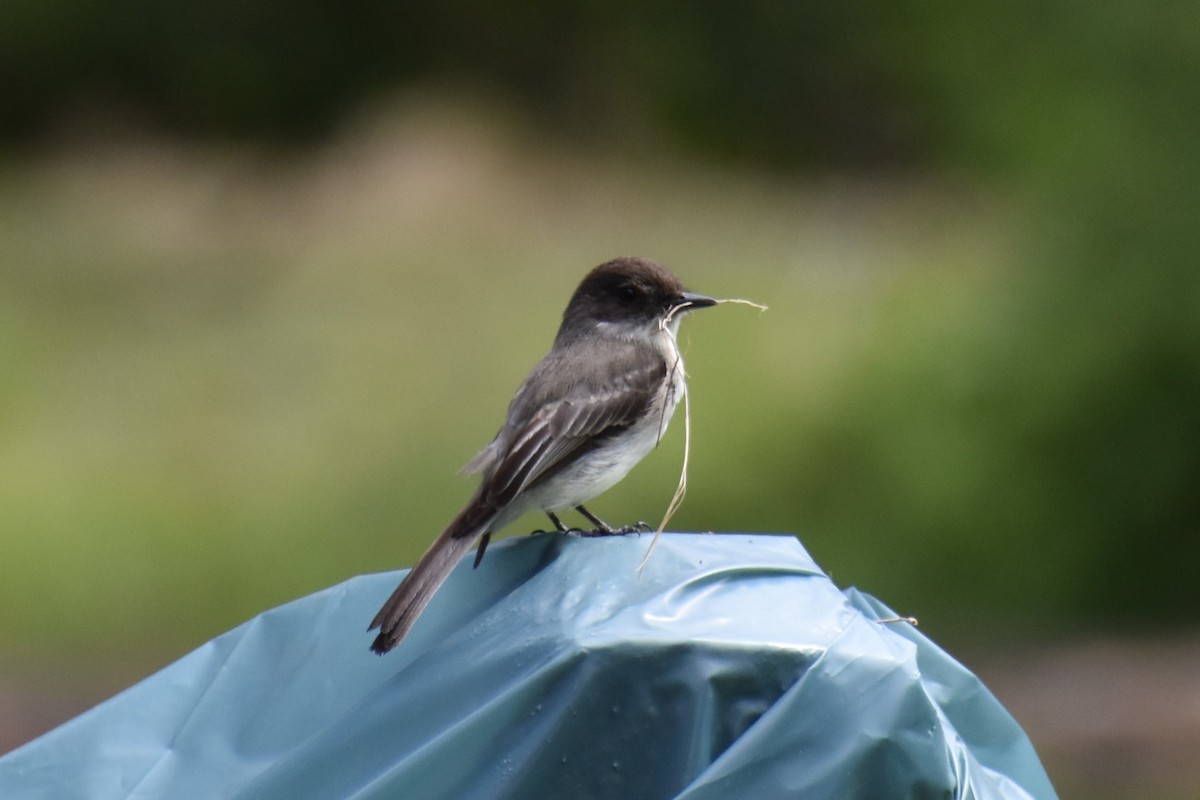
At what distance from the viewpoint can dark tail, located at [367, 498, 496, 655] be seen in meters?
2.61

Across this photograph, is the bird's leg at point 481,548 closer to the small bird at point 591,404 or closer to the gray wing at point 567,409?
the small bird at point 591,404

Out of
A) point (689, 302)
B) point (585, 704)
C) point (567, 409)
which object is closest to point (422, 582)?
point (585, 704)

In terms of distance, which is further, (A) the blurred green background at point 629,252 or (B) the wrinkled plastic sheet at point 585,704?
(A) the blurred green background at point 629,252

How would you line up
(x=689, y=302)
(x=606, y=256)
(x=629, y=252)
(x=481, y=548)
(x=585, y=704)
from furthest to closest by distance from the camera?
(x=606, y=256), (x=629, y=252), (x=689, y=302), (x=481, y=548), (x=585, y=704)

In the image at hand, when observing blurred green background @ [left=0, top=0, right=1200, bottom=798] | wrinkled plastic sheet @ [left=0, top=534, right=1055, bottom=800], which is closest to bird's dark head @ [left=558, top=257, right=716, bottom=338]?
wrinkled plastic sheet @ [left=0, top=534, right=1055, bottom=800]

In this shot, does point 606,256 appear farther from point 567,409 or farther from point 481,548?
point 481,548

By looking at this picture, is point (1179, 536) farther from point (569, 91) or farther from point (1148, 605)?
point (569, 91)

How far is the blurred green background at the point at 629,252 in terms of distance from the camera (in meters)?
7.41

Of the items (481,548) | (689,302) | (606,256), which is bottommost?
(606,256)

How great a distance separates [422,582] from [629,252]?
845 cm

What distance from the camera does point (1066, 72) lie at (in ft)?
27.1

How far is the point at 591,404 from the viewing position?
389cm

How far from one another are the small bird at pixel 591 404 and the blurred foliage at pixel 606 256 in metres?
3.65

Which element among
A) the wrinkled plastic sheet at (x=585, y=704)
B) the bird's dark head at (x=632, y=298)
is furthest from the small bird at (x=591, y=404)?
the wrinkled plastic sheet at (x=585, y=704)
